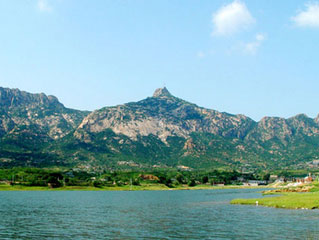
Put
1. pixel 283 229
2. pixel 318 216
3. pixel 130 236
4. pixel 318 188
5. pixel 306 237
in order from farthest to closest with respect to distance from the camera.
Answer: pixel 318 188, pixel 318 216, pixel 283 229, pixel 130 236, pixel 306 237

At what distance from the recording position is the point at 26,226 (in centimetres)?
7519

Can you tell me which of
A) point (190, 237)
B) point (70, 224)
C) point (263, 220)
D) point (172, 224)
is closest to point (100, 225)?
point (70, 224)

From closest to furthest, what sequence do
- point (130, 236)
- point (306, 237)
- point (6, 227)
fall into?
point (306, 237), point (130, 236), point (6, 227)

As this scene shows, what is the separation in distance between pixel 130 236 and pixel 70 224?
23208 millimetres

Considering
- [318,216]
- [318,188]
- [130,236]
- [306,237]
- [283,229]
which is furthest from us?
[318,188]

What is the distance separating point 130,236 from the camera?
199ft

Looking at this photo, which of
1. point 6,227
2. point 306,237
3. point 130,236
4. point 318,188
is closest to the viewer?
point 306,237

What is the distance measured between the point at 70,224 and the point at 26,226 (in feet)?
30.5

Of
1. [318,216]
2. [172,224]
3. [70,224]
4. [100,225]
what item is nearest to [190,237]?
[172,224]

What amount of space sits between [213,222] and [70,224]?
32.1 m

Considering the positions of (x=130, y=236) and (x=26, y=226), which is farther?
(x=26, y=226)

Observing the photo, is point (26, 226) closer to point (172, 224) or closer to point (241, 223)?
point (172, 224)

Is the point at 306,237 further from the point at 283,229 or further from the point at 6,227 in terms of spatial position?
the point at 6,227

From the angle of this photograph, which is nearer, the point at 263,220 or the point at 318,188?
the point at 263,220
